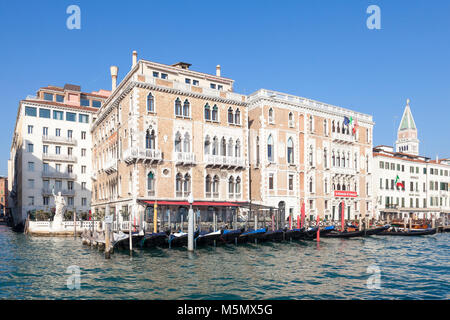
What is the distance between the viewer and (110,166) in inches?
1378

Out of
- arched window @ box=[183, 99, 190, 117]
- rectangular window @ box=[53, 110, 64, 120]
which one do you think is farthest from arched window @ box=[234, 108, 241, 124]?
rectangular window @ box=[53, 110, 64, 120]

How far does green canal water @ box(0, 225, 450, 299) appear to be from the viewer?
12039 mm

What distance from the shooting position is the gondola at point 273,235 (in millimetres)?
28109

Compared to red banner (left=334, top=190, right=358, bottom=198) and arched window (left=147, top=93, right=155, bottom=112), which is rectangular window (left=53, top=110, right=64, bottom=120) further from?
red banner (left=334, top=190, right=358, bottom=198)

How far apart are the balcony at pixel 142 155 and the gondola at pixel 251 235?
8.06 m

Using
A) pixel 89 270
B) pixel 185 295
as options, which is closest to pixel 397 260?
pixel 185 295

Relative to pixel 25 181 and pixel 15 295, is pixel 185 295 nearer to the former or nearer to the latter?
pixel 15 295

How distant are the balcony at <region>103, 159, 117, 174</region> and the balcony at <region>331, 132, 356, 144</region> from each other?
841 inches

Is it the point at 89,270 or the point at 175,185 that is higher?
the point at 175,185

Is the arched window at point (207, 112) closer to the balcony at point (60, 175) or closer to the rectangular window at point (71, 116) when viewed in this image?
the balcony at point (60, 175)

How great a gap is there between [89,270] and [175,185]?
49.9 feet

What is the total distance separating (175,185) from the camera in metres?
30.9

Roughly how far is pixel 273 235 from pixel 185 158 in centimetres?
849

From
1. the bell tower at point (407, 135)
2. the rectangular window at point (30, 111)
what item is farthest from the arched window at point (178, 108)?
the bell tower at point (407, 135)
